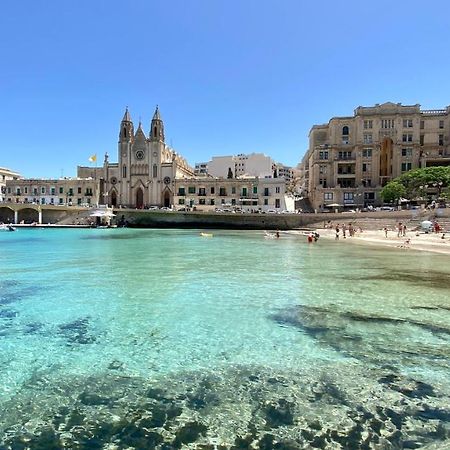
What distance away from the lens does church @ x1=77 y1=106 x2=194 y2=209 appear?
324ft

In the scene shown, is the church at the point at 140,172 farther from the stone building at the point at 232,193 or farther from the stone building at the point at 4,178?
the stone building at the point at 4,178

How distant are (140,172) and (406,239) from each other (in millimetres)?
69368

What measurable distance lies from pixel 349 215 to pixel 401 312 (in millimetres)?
58122

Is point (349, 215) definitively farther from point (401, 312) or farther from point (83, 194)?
point (83, 194)

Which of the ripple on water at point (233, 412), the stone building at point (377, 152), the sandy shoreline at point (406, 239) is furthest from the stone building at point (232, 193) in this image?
the ripple on water at point (233, 412)

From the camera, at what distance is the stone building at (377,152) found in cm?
8369

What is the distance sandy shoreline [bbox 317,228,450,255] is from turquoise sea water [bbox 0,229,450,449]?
75.2 ft

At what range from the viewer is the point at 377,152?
84688 mm

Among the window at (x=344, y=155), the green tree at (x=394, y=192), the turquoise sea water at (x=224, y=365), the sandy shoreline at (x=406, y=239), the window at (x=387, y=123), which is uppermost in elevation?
the window at (x=387, y=123)

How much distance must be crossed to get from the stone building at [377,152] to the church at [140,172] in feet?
118

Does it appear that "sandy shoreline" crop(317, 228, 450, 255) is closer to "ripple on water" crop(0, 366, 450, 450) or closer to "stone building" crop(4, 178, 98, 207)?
"ripple on water" crop(0, 366, 450, 450)

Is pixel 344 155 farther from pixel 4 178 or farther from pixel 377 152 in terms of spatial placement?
pixel 4 178

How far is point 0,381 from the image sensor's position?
833 cm

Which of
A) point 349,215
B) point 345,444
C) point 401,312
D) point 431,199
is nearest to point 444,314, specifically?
point 401,312
